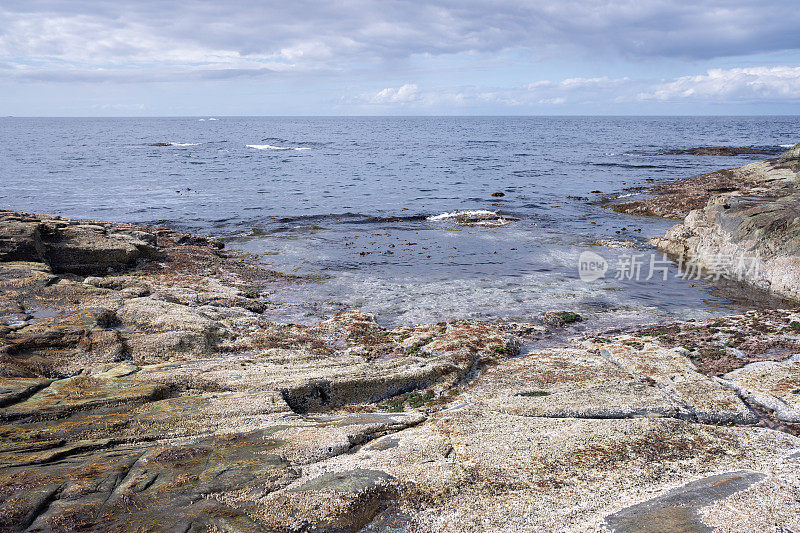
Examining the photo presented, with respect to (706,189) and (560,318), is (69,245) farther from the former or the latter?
(706,189)

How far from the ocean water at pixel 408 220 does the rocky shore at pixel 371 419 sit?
284 cm

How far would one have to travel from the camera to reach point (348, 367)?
1183 centimetres

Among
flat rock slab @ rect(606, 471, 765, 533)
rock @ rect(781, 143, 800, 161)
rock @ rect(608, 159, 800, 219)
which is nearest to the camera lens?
flat rock slab @ rect(606, 471, 765, 533)

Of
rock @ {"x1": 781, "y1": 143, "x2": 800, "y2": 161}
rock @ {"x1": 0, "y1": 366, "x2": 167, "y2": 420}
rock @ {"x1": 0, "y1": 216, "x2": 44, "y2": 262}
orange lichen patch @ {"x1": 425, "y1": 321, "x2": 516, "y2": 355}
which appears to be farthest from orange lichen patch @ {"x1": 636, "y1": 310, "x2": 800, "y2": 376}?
rock @ {"x1": 781, "y1": 143, "x2": 800, "y2": 161}

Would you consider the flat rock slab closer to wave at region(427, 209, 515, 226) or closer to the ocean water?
the ocean water

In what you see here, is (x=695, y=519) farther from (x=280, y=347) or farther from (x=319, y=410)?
(x=280, y=347)

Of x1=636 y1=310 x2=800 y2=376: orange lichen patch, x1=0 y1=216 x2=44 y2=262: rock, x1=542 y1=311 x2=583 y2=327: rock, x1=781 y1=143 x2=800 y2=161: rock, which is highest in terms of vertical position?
x1=781 y1=143 x2=800 y2=161: rock

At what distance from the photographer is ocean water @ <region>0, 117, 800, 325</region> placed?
19484 mm

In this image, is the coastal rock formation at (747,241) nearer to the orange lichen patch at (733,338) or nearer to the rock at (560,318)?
the orange lichen patch at (733,338)

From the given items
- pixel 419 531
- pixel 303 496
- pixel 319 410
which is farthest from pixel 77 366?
pixel 419 531

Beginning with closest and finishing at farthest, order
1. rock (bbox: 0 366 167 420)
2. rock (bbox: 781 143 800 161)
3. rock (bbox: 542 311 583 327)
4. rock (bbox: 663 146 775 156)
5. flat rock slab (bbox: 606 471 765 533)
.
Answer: flat rock slab (bbox: 606 471 765 533), rock (bbox: 0 366 167 420), rock (bbox: 542 311 583 327), rock (bbox: 781 143 800 161), rock (bbox: 663 146 775 156)

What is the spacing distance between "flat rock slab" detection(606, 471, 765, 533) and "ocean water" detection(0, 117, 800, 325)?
10.8 meters

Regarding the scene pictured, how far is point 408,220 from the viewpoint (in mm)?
37750

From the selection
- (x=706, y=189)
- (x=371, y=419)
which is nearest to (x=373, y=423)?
(x=371, y=419)
